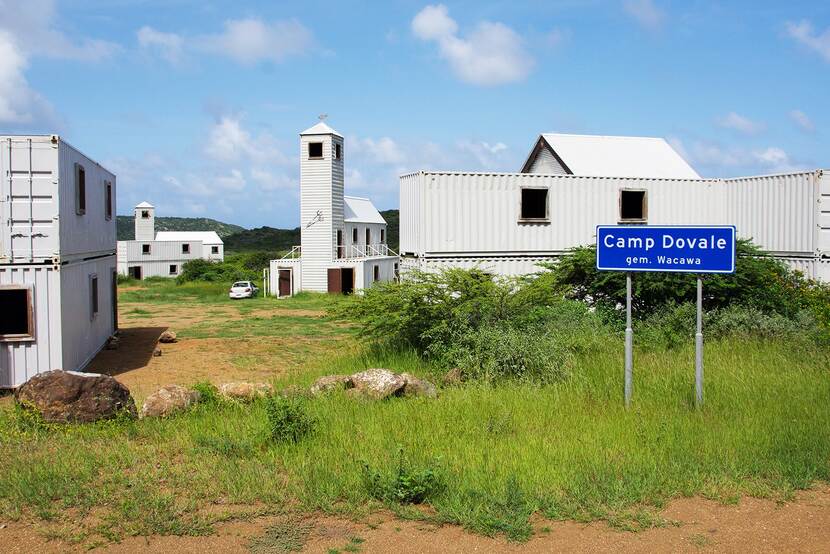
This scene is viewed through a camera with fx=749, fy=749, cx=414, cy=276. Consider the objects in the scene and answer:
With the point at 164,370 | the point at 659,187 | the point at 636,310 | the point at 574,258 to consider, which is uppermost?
the point at 659,187

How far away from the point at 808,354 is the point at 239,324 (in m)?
18.6

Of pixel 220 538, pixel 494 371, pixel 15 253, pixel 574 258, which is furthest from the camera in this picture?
pixel 574 258

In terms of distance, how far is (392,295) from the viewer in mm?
14062

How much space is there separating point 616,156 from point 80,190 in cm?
1645

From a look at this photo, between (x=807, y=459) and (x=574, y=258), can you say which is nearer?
(x=807, y=459)

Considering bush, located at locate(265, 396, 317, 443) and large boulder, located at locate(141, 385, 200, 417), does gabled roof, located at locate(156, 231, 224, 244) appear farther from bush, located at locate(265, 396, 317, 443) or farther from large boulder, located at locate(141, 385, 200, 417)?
bush, located at locate(265, 396, 317, 443)

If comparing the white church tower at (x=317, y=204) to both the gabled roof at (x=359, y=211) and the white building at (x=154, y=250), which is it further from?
the white building at (x=154, y=250)

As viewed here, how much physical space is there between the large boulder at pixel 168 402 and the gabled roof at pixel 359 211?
33.8 meters

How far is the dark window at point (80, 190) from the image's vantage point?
1562 centimetres

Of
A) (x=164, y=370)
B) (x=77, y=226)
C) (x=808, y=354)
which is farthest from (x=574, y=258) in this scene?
(x=77, y=226)

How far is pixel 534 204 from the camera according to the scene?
19094 mm

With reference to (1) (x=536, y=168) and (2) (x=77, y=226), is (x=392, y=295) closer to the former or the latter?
(2) (x=77, y=226)

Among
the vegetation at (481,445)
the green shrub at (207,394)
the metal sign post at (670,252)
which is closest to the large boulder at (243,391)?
the green shrub at (207,394)

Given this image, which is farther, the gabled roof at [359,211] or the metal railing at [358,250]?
the gabled roof at [359,211]
